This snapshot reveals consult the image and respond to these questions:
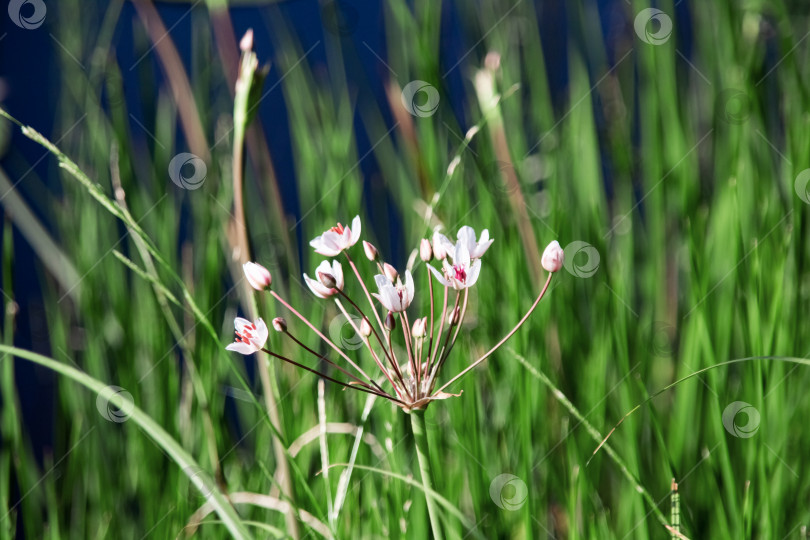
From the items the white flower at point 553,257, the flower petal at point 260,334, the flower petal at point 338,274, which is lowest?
the flower petal at point 260,334

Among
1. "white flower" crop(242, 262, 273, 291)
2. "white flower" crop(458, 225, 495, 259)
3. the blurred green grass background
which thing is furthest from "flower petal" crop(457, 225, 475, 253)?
the blurred green grass background

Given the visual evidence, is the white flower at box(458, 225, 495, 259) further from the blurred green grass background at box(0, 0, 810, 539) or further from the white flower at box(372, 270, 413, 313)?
the blurred green grass background at box(0, 0, 810, 539)

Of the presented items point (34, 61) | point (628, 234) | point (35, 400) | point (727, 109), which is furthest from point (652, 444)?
point (34, 61)

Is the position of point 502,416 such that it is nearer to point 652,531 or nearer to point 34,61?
point 652,531

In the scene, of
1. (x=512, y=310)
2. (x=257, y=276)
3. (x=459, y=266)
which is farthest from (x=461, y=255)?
(x=512, y=310)

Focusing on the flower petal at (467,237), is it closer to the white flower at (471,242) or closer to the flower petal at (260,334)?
the white flower at (471,242)

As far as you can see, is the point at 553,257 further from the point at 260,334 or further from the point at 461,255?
the point at 260,334

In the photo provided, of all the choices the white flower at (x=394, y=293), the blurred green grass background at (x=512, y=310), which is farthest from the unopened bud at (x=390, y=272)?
the blurred green grass background at (x=512, y=310)
